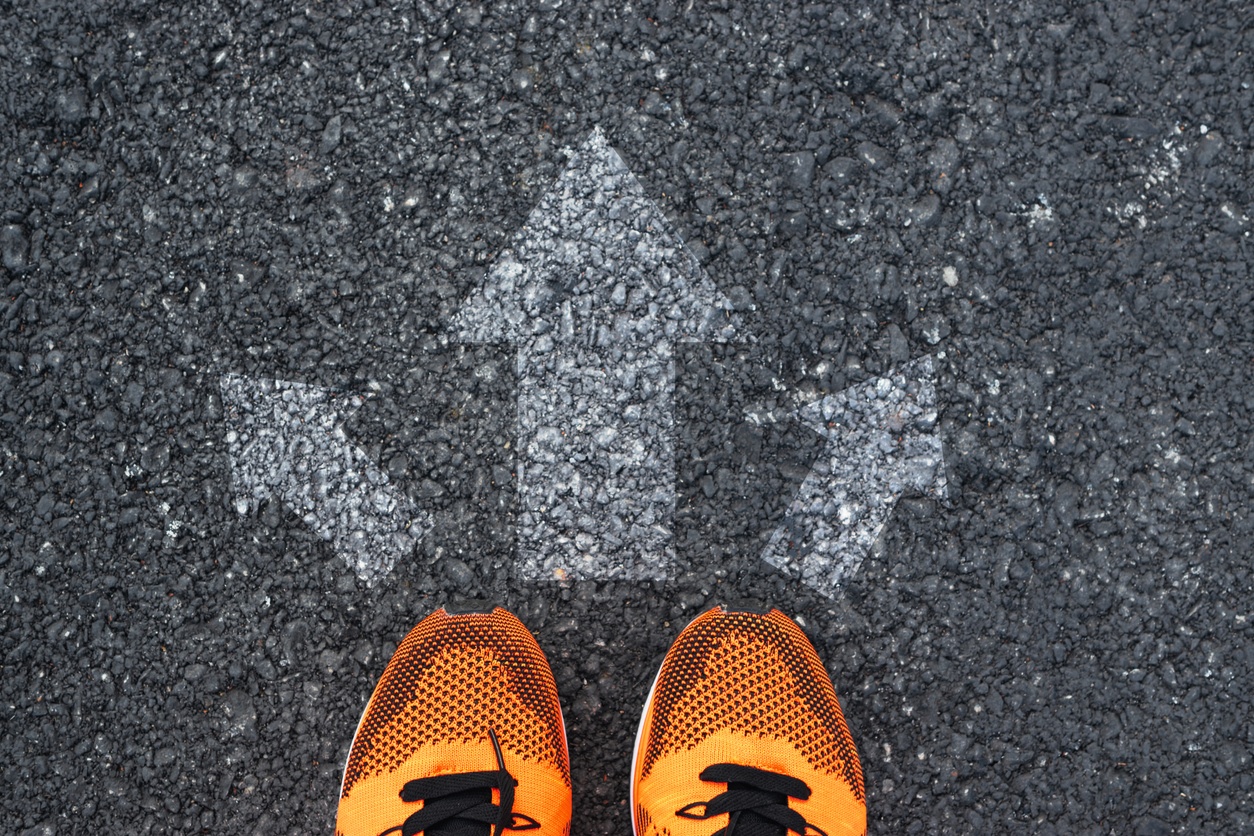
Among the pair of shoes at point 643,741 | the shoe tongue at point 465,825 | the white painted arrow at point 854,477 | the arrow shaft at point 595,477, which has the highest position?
the white painted arrow at point 854,477

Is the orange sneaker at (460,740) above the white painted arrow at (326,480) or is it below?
below

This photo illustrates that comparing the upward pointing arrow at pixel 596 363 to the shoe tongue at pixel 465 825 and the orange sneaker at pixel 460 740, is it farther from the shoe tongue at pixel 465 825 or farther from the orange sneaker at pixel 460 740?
the shoe tongue at pixel 465 825

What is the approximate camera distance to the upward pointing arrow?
2.02m

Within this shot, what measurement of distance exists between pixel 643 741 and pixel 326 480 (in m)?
1.02

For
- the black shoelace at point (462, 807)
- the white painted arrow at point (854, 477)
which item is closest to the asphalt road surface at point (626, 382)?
the white painted arrow at point (854, 477)

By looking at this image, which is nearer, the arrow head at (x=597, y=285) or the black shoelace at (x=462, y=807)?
the black shoelace at (x=462, y=807)

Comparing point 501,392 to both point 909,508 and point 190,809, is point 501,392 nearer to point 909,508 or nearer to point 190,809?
point 909,508

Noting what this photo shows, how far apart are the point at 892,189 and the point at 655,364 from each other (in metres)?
0.77

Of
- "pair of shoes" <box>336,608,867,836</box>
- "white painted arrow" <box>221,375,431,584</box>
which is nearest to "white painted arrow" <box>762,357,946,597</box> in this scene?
"pair of shoes" <box>336,608,867,836</box>

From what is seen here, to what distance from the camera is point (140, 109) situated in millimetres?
2090

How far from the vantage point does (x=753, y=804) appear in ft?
6.09

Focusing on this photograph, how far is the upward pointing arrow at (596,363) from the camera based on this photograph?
79.5 inches

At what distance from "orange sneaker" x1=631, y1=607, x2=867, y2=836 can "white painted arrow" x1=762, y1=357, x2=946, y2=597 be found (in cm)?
19

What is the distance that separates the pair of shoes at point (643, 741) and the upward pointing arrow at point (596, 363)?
0.25m
